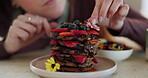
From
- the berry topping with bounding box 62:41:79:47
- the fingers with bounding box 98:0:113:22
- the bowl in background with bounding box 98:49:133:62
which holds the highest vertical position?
the fingers with bounding box 98:0:113:22

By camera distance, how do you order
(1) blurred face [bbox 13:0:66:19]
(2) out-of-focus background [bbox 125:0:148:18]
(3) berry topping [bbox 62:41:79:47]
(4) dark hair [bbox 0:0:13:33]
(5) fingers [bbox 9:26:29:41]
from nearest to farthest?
(3) berry topping [bbox 62:41:79:47] < (5) fingers [bbox 9:26:29:41] < (1) blurred face [bbox 13:0:66:19] < (4) dark hair [bbox 0:0:13:33] < (2) out-of-focus background [bbox 125:0:148:18]

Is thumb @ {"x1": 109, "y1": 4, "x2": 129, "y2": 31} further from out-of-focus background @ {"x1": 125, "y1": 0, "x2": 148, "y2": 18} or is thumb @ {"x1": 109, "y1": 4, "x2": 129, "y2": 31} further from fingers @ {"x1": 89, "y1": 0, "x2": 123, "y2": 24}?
out-of-focus background @ {"x1": 125, "y1": 0, "x2": 148, "y2": 18}

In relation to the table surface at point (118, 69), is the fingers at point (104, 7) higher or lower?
higher

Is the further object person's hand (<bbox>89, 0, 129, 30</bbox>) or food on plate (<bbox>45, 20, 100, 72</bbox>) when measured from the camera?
person's hand (<bbox>89, 0, 129, 30</bbox>)

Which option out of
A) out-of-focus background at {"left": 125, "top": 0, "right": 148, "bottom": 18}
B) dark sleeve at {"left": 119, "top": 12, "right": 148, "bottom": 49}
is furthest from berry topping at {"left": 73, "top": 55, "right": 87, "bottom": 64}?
out-of-focus background at {"left": 125, "top": 0, "right": 148, "bottom": 18}

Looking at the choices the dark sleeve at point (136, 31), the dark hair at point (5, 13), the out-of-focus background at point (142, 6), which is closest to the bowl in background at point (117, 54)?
the dark sleeve at point (136, 31)

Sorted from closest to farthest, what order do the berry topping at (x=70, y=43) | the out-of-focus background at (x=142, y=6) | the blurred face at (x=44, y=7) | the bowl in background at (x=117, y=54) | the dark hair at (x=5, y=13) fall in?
the berry topping at (x=70, y=43) < the bowl in background at (x=117, y=54) < the blurred face at (x=44, y=7) < the dark hair at (x=5, y=13) < the out-of-focus background at (x=142, y=6)

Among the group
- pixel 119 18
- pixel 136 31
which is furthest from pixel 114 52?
pixel 136 31

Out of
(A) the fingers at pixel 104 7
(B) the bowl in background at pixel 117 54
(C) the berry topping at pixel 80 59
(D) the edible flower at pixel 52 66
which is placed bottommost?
(B) the bowl in background at pixel 117 54

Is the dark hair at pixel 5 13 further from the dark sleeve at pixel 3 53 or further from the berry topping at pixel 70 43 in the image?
the berry topping at pixel 70 43
